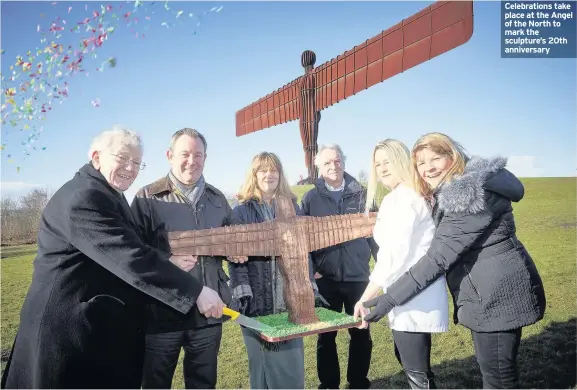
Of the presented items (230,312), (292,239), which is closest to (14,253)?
(230,312)

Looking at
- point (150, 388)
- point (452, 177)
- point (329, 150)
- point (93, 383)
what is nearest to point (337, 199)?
point (329, 150)

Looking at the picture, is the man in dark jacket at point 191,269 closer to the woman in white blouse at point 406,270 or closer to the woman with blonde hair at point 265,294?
the woman with blonde hair at point 265,294

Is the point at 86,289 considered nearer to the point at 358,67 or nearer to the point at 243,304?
the point at 243,304

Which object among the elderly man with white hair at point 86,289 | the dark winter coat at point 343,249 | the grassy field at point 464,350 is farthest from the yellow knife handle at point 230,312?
the grassy field at point 464,350

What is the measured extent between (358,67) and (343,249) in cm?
194

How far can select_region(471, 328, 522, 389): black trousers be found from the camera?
238 cm

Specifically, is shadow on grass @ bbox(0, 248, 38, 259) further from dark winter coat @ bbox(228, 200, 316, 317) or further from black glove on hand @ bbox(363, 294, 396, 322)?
black glove on hand @ bbox(363, 294, 396, 322)

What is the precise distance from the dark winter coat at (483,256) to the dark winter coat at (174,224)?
1.33 m

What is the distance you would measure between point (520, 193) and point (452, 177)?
0.43 meters

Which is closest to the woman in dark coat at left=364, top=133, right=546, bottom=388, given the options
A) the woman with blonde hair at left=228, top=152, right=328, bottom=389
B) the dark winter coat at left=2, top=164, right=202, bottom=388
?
the woman with blonde hair at left=228, top=152, right=328, bottom=389

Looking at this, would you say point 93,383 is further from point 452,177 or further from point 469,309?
point 452,177

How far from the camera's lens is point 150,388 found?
286 cm

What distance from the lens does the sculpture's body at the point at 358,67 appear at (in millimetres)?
3285

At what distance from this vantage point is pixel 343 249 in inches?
153
